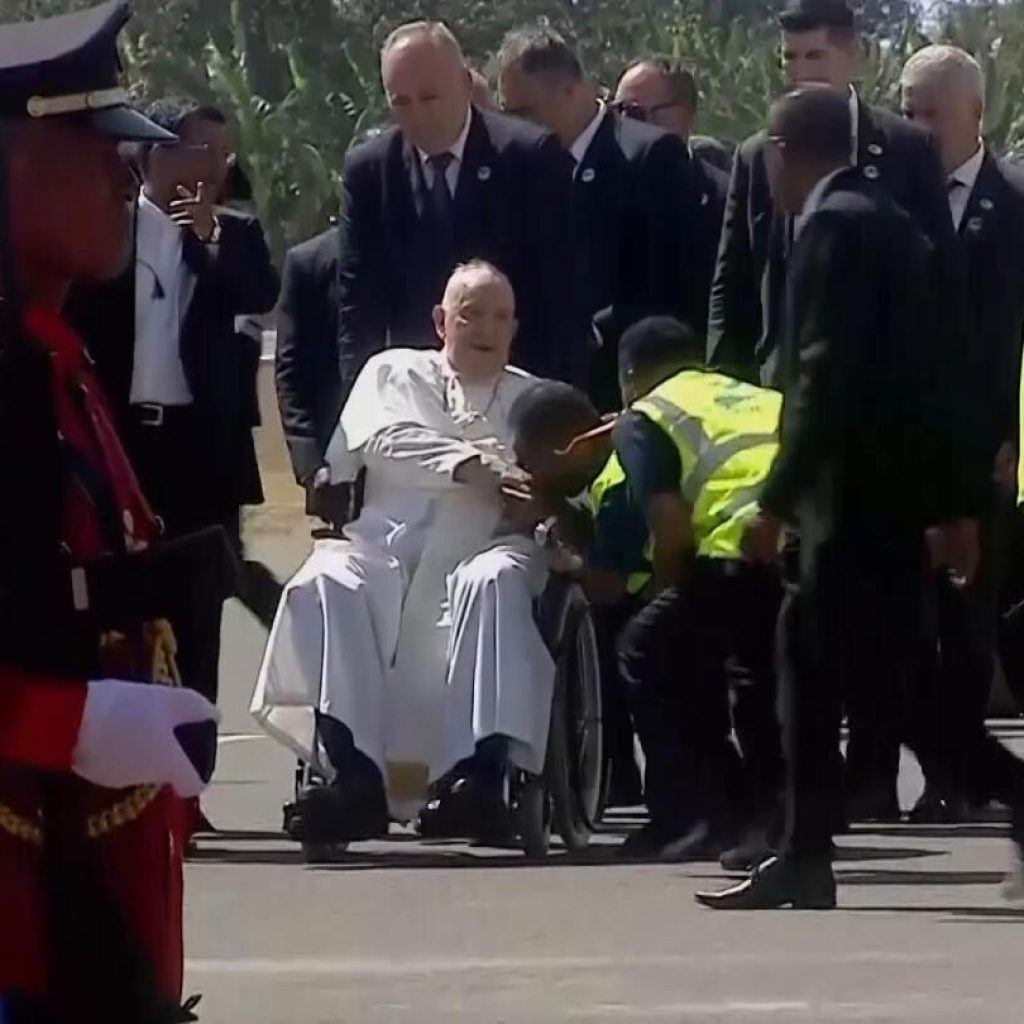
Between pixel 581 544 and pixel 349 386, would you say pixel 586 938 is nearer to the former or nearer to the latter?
pixel 581 544

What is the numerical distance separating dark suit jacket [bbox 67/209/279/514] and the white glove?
6.12m

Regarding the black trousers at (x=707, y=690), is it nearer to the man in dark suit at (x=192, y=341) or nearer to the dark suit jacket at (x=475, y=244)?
the dark suit jacket at (x=475, y=244)

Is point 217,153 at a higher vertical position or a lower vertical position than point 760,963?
higher

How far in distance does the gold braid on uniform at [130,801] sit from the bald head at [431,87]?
248 inches

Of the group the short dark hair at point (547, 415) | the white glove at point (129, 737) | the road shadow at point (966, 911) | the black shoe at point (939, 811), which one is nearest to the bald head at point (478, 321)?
the short dark hair at point (547, 415)

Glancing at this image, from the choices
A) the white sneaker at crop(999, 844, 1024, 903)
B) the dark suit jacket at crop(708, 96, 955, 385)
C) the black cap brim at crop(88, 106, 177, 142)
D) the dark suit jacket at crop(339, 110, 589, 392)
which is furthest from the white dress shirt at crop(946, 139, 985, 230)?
the black cap brim at crop(88, 106, 177, 142)

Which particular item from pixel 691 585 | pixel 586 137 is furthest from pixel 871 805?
pixel 586 137

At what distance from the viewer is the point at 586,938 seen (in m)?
8.19

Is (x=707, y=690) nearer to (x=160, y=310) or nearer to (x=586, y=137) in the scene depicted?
(x=160, y=310)

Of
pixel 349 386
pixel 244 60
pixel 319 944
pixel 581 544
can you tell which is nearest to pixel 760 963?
pixel 319 944

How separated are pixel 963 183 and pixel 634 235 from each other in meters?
1.05

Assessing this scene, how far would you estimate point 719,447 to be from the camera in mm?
9211

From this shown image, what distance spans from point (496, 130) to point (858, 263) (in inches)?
94.6

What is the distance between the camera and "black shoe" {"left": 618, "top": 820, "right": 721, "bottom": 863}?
9656 millimetres
